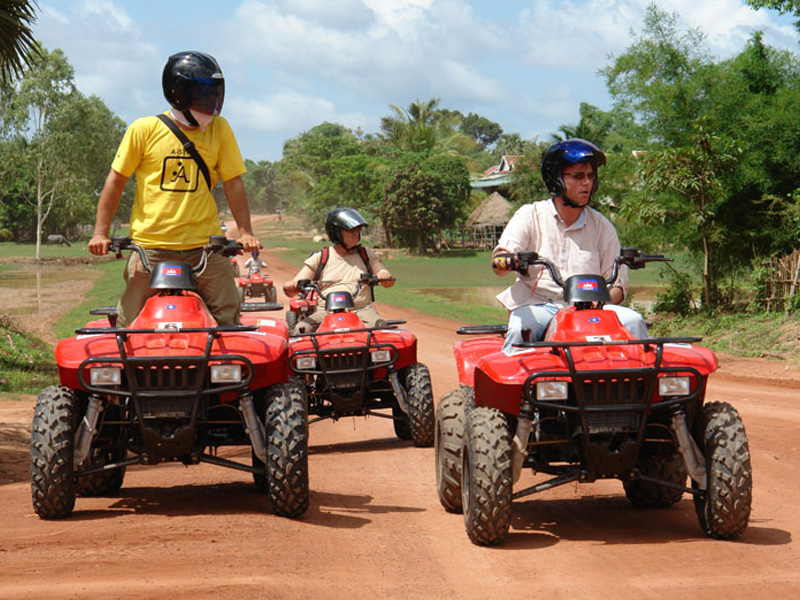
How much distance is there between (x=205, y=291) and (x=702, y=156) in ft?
56.4

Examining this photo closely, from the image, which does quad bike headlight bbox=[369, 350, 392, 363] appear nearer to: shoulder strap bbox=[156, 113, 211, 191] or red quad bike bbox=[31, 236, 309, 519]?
red quad bike bbox=[31, 236, 309, 519]

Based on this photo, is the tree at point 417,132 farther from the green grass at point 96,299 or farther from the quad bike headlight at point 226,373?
the quad bike headlight at point 226,373

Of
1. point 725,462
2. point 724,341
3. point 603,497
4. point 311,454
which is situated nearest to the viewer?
point 725,462

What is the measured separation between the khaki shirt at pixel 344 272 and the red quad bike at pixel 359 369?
51 centimetres

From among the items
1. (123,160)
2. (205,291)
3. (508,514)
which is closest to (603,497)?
(508,514)

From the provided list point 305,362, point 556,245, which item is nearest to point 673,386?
point 556,245

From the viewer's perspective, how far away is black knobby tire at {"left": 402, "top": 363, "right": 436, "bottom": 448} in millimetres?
9844

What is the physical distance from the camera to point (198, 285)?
6.95 metres

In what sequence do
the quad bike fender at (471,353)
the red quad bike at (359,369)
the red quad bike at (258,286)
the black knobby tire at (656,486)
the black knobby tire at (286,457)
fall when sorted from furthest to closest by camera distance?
the red quad bike at (258,286) < the red quad bike at (359,369) < the quad bike fender at (471,353) < the black knobby tire at (656,486) < the black knobby tire at (286,457)

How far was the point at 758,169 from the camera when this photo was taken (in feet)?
73.3

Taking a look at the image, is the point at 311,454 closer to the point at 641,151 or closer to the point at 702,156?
the point at 702,156

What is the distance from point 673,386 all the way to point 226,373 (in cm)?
256

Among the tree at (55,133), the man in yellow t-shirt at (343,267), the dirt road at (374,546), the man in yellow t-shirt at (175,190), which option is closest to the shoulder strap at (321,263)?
the man in yellow t-shirt at (343,267)

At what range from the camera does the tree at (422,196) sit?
6625cm
